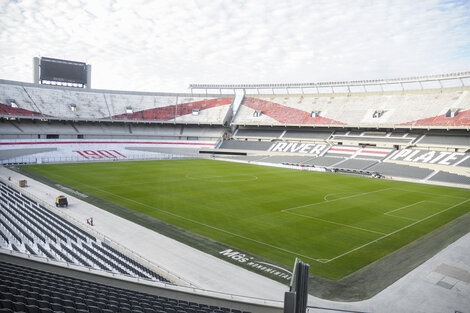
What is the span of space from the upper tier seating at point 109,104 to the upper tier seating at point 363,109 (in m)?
7.87

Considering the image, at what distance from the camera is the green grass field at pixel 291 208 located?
17.2m

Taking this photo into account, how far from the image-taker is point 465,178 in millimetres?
39219

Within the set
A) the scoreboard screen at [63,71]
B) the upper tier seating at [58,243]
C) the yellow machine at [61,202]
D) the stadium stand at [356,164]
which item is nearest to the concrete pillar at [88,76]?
the scoreboard screen at [63,71]

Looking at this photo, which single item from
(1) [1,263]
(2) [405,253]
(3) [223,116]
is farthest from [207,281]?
(3) [223,116]

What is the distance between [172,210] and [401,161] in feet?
128

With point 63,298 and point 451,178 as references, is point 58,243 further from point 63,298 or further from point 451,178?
point 451,178

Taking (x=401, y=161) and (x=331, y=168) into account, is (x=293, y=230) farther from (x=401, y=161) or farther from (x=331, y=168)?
(x=401, y=161)

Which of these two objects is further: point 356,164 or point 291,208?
point 356,164

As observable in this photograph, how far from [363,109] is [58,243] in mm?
57802

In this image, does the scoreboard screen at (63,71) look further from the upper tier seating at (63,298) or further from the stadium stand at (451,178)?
the stadium stand at (451,178)

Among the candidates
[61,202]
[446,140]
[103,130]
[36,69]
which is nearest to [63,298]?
[61,202]

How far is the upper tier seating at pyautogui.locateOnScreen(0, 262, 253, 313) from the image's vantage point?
6500mm

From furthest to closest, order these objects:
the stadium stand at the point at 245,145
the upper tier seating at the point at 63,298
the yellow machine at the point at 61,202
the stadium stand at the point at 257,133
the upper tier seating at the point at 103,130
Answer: the stadium stand at the point at 257,133, the stadium stand at the point at 245,145, the upper tier seating at the point at 103,130, the yellow machine at the point at 61,202, the upper tier seating at the point at 63,298

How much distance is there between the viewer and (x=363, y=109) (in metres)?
61.2
